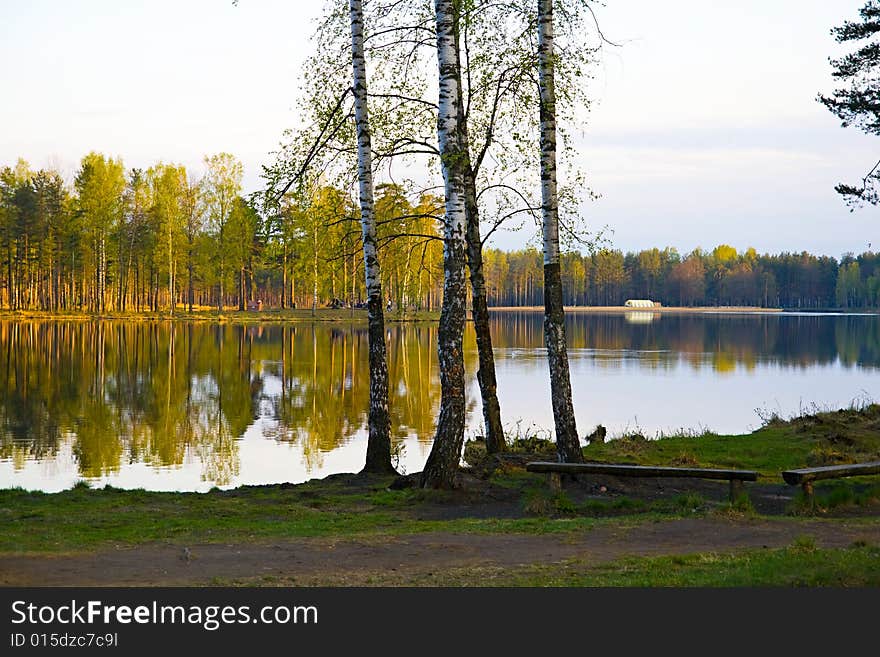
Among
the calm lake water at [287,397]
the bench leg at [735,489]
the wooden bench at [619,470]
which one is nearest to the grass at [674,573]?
the bench leg at [735,489]

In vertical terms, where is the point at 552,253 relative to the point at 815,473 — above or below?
above

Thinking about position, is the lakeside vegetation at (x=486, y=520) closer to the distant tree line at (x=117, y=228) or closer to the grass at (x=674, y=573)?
the grass at (x=674, y=573)

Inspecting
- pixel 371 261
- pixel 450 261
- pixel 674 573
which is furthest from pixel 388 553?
pixel 371 261

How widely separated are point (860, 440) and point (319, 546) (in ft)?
45.5

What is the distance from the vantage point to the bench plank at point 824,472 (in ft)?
40.7

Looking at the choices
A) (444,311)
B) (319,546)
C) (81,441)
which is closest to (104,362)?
(81,441)

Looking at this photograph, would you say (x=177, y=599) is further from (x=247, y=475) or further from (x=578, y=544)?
(x=247, y=475)

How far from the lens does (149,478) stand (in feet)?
60.2

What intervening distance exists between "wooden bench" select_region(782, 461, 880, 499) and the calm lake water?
8.74 metres

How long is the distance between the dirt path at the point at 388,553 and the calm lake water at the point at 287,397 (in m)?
7.95

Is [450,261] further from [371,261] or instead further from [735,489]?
[735,489]

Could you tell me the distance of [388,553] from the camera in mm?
9883

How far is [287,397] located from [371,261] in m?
16.2

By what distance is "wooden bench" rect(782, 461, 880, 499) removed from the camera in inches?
489
